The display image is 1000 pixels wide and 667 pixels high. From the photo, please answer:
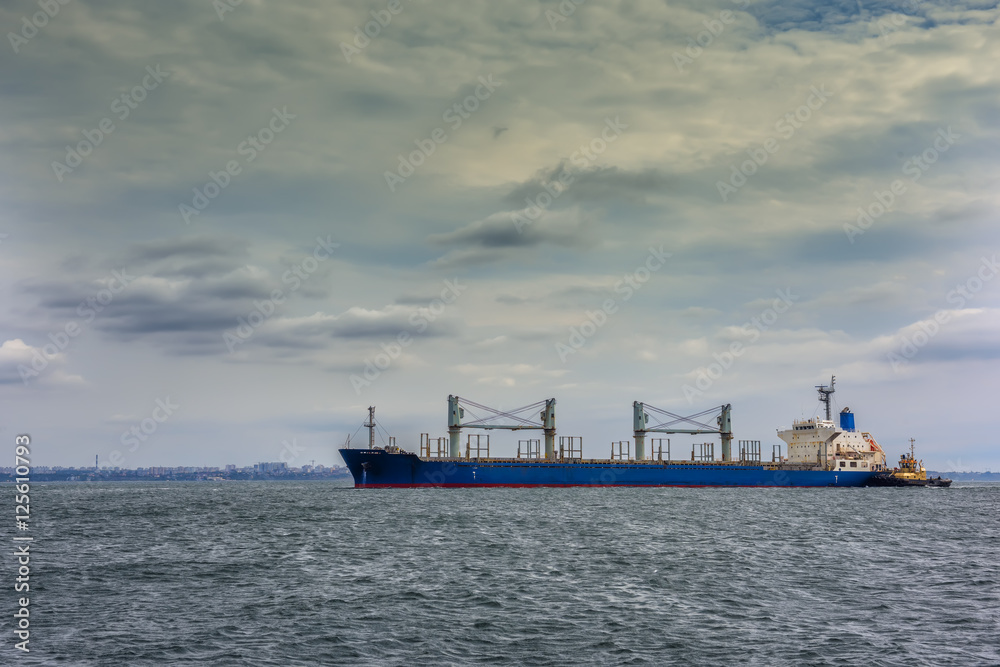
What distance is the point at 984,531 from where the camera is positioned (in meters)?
49.4

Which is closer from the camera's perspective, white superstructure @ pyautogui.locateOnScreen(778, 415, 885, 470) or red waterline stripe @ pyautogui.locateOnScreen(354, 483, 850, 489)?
red waterline stripe @ pyautogui.locateOnScreen(354, 483, 850, 489)

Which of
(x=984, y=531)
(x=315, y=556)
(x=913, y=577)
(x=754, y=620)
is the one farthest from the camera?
(x=984, y=531)

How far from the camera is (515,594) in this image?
87.8 ft

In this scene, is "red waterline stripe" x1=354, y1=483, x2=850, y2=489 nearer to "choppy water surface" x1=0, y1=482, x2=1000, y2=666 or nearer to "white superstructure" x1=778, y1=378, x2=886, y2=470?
"white superstructure" x1=778, y1=378, x2=886, y2=470

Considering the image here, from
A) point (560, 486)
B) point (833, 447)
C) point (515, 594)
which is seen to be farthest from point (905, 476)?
point (515, 594)

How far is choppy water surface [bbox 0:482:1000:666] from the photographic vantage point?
19969mm

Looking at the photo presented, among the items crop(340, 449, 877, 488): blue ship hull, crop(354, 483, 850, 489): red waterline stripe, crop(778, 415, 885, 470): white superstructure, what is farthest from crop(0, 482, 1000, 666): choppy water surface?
crop(778, 415, 885, 470): white superstructure

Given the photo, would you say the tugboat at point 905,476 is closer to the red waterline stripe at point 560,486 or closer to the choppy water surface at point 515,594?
the red waterline stripe at point 560,486

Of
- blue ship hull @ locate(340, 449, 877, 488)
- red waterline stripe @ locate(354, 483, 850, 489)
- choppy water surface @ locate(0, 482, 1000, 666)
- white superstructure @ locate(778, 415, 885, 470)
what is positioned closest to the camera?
choppy water surface @ locate(0, 482, 1000, 666)

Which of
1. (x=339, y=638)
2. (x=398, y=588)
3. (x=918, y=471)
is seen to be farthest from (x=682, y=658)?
(x=918, y=471)

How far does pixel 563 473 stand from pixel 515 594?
264 feet

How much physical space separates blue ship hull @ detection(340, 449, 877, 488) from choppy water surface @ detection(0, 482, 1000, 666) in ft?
162

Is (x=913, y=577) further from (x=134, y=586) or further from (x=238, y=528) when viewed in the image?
(x=238, y=528)

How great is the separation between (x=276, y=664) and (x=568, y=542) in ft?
77.7
